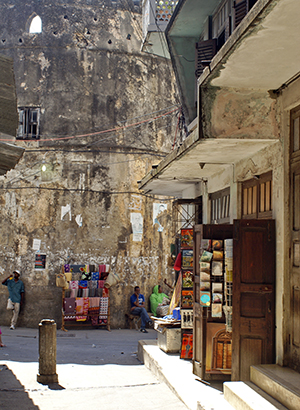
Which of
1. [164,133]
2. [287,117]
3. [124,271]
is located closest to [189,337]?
[287,117]

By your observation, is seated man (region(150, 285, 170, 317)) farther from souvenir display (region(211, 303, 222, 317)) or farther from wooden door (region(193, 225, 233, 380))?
souvenir display (region(211, 303, 222, 317))

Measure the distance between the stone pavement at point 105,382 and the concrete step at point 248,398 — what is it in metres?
0.14

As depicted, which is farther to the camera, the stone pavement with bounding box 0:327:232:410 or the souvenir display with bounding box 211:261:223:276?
the stone pavement with bounding box 0:327:232:410

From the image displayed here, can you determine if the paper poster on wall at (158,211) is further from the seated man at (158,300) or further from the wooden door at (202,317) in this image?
the wooden door at (202,317)

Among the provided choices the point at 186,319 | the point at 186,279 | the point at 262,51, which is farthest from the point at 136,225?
the point at 262,51

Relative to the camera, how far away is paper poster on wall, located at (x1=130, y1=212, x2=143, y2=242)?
1639cm

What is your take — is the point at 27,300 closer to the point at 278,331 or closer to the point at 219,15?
the point at 219,15

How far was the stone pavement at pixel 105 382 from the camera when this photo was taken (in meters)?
6.39

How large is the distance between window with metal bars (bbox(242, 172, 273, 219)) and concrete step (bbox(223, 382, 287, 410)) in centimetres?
201

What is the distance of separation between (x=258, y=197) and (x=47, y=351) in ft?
12.9

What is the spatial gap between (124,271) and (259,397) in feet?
37.7

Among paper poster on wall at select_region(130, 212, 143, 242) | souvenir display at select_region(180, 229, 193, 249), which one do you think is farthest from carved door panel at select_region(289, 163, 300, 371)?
paper poster on wall at select_region(130, 212, 143, 242)

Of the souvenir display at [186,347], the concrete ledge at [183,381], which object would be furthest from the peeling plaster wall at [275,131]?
the souvenir display at [186,347]

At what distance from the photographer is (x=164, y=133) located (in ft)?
57.0
